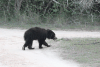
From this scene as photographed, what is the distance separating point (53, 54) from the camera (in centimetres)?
890

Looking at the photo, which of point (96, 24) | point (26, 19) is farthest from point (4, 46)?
point (96, 24)

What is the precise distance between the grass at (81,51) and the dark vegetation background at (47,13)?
7.12 meters

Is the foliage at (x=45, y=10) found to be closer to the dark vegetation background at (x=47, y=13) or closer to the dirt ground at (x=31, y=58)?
the dark vegetation background at (x=47, y=13)

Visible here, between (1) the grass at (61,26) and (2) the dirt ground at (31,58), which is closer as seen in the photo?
(2) the dirt ground at (31,58)

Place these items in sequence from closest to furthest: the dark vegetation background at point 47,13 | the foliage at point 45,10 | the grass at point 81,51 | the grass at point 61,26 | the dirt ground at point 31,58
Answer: the dirt ground at point 31,58 < the grass at point 81,51 < the grass at point 61,26 < the dark vegetation background at point 47,13 < the foliage at point 45,10

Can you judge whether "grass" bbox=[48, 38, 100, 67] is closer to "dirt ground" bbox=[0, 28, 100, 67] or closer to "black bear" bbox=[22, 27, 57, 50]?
"dirt ground" bbox=[0, 28, 100, 67]

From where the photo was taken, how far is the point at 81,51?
30.2 ft

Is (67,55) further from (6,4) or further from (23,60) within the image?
(6,4)

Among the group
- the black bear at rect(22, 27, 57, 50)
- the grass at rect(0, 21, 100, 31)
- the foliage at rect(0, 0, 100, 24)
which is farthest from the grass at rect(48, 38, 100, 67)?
the foliage at rect(0, 0, 100, 24)

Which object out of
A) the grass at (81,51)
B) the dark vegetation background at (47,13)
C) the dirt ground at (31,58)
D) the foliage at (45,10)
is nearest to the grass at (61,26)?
the dark vegetation background at (47,13)

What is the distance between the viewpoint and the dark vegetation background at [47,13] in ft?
61.2

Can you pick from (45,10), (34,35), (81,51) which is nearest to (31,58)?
(34,35)

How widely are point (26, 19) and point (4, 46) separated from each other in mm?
8366

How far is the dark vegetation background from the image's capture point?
18.7 metres
